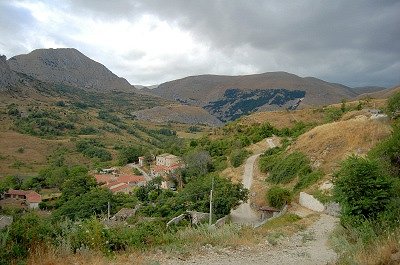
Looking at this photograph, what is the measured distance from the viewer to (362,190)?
34.6ft

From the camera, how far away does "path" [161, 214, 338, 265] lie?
796 cm

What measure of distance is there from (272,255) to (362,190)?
3.55m

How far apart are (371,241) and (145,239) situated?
16.0 feet

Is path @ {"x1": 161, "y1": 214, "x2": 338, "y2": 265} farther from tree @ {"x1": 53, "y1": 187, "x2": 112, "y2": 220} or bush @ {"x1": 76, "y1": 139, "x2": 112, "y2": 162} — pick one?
bush @ {"x1": 76, "y1": 139, "x2": 112, "y2": 162}

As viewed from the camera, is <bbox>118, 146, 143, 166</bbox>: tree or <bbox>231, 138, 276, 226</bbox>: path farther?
<bbox>118, 146, 143, 166</bbox>: tree

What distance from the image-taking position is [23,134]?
325 ft

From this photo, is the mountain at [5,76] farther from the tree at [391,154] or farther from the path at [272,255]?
the path at [272,255]

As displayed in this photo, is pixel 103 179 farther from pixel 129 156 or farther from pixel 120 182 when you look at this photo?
pixel 129 156

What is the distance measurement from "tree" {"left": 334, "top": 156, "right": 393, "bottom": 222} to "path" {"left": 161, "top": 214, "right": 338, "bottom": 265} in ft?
4.29

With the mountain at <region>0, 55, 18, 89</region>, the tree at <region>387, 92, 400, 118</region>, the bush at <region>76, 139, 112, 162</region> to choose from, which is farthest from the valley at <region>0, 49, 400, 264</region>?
the mountain at <region>0, 55, 18, 89</region>

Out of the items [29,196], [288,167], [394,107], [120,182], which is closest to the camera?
[288,167]

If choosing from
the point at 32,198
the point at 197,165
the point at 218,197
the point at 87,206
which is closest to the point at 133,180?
the point at 197,165

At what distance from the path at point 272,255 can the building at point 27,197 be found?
49.7 m

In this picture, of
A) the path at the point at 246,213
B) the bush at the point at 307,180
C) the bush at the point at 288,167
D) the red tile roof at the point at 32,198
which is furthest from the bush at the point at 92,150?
the bush at the point at 307,180
